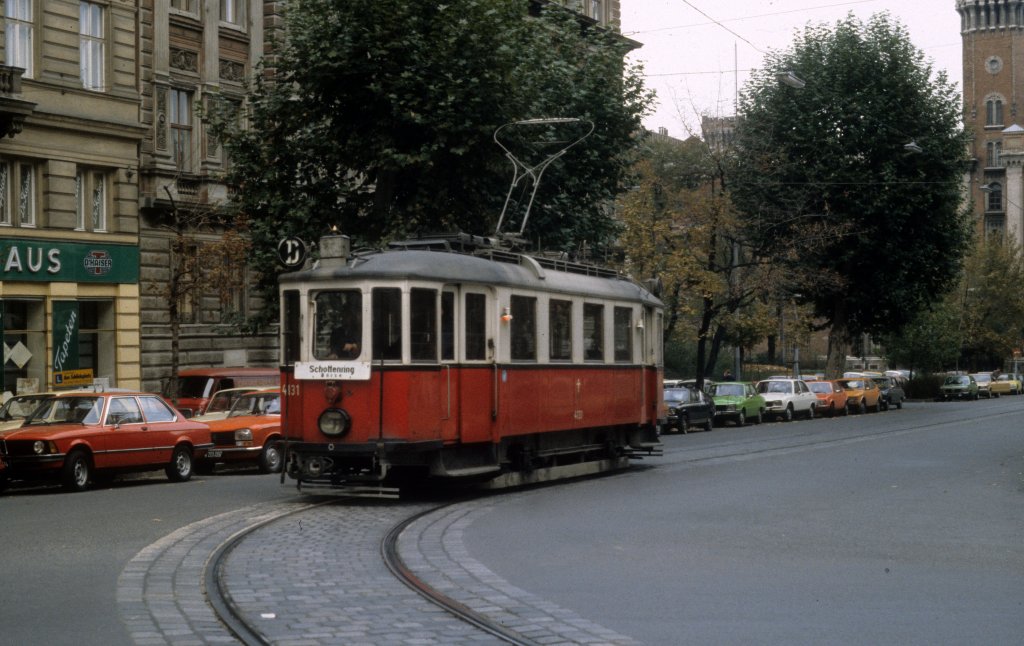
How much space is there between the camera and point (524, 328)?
62.5 ft

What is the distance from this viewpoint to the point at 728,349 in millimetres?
78000

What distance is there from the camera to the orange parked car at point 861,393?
5578cm

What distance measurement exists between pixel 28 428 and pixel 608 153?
15.9 metres

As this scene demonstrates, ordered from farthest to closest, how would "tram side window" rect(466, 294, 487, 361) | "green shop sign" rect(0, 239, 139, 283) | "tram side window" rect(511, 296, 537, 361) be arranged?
"green shop sign" rect(0, 239, 139, 283) < "tram side window" rect(511, 296, 537, 361) < "tram side window" rect(466, 294, 487, 361)

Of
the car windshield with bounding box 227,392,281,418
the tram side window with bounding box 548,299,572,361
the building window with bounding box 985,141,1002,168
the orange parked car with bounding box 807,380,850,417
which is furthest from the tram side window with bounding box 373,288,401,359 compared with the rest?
the building window with bounding box 985,141,1002,168

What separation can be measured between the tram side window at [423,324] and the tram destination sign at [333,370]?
2.09 feet

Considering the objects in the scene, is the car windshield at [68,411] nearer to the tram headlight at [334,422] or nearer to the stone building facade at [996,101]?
the tram headlight at [334,422]

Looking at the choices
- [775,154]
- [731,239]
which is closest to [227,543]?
[731,239]

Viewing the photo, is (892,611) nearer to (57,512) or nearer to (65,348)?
(57,512)

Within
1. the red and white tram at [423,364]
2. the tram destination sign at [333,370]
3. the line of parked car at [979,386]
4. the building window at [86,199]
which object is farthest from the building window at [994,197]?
the tram destination sign at [333,370]

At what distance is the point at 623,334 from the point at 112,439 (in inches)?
311

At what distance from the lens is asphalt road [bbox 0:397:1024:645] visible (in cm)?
903

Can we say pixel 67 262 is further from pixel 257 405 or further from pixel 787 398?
pixel 787 398

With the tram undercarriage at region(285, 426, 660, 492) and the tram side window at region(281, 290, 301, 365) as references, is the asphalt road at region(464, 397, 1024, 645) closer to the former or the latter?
the tram undercarriage at region(285, 426, 660, 492)
